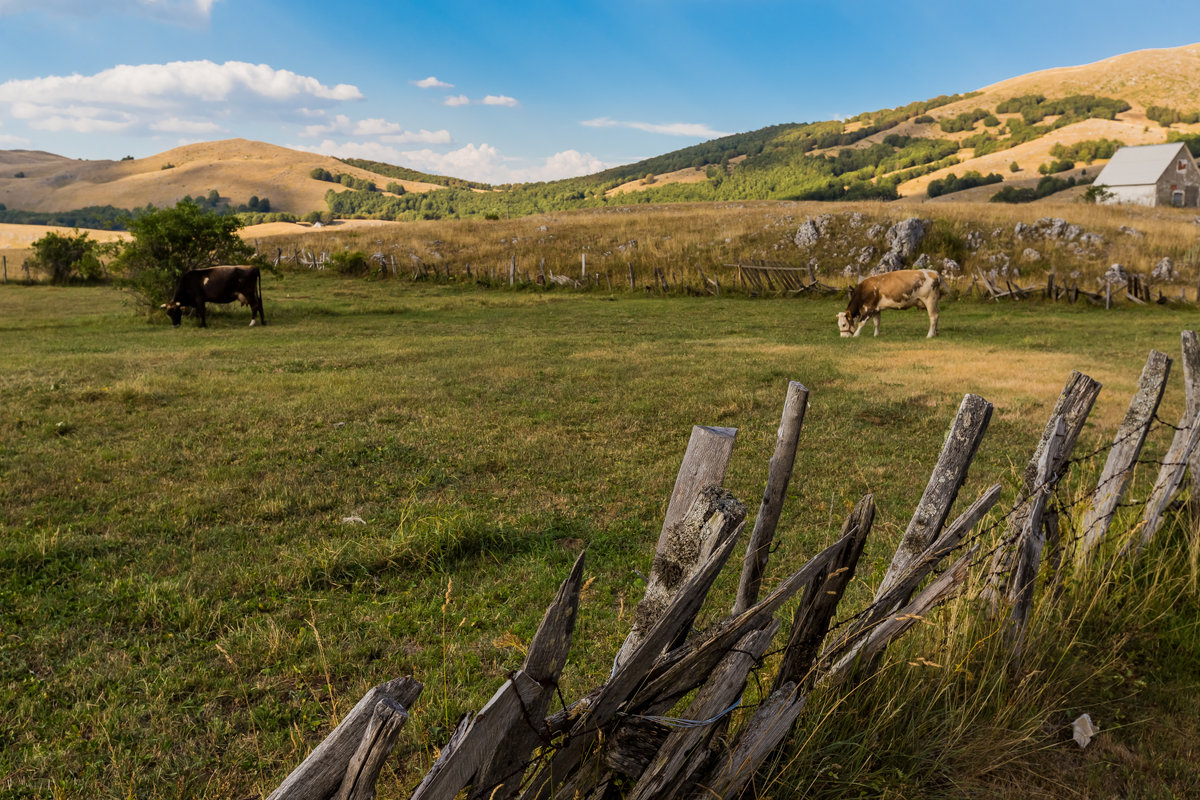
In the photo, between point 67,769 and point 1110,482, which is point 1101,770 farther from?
point 67,769

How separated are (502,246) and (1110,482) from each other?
38943 mm

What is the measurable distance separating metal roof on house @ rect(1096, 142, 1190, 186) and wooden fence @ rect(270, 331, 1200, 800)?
83551 mm

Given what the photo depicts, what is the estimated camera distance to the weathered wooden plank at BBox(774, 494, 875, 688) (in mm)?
2535

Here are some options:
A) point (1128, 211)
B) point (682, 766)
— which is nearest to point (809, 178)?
point (1128, 211)

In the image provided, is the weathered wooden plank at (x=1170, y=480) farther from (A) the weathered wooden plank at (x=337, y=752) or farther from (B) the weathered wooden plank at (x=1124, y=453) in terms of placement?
(A) the weathered wooden plank at (x=337, y=752)

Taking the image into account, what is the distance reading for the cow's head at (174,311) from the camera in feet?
66.5

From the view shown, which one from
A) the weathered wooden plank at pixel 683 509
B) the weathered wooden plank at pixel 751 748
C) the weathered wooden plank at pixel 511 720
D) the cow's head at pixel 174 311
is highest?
the cow's head at pixel 174 311

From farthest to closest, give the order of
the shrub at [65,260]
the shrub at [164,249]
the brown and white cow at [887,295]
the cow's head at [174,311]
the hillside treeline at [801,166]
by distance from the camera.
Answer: the hillside treeline at [801,166] < the shrub at [65,260] < the shrub at [164,249] < the cow's head at [174,311] < the brown and white cow at [887,295]

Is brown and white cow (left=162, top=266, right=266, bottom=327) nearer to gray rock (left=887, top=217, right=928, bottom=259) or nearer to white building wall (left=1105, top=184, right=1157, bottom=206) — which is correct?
gray rock (left=887, top=217, right=928, bottom=259)

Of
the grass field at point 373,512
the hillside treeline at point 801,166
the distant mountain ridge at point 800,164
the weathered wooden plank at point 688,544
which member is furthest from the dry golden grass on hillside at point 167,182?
the weathered wooden plank at point 688,544

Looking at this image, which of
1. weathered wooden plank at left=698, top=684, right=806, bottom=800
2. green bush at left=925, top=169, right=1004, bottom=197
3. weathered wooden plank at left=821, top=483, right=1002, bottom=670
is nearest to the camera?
weathered wooden plank at left=698, top=684, right=806, bottom=800

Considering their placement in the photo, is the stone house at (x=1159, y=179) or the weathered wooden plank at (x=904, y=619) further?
the stone house at (x=1159, y=179)

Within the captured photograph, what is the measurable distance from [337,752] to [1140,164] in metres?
90.5

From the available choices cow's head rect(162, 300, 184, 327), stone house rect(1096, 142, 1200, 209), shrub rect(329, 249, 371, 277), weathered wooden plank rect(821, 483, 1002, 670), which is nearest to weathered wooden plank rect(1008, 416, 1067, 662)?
weathered wooden plank rect(821, 483, 1002, 670)
